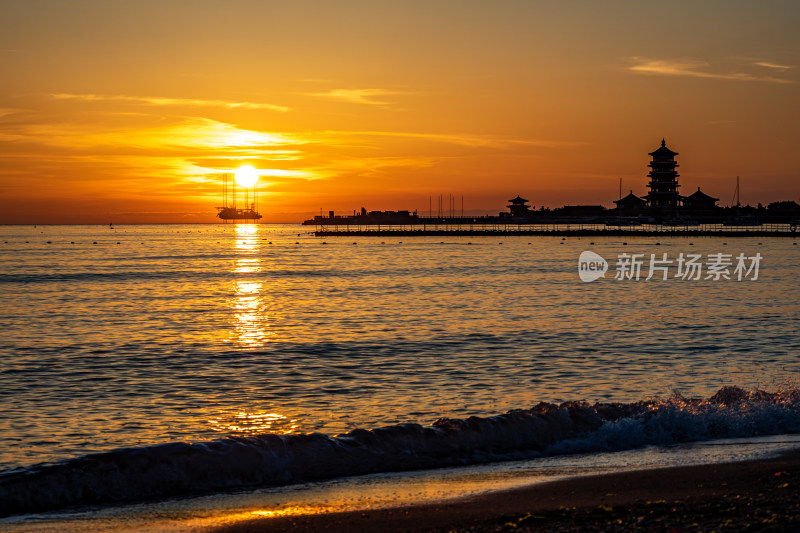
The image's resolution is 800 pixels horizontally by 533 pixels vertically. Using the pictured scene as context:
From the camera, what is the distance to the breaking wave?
10320 millimetres

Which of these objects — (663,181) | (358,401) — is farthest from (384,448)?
(663,181)

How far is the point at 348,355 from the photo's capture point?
73.6 ft

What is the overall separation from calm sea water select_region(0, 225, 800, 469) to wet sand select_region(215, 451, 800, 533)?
456 cm

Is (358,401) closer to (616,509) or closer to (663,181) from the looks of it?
(616,509)

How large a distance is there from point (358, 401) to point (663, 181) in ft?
616

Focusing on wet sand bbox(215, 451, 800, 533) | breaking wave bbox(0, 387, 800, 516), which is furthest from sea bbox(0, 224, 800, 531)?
wet sand bbox(215, 451, 800, 533)

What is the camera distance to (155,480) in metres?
10.7

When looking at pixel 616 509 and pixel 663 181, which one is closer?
pixel 616 509

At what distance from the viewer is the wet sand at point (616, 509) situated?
7590mm

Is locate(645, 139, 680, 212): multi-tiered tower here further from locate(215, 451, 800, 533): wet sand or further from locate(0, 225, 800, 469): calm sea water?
locate(215, 451, 800, 533): wet sand

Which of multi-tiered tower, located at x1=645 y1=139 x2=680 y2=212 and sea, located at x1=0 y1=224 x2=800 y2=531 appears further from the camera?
multi-tiered tower, located at x1=645 y1=139 x2=680 y2=212

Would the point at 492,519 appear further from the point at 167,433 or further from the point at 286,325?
the point at 286,325

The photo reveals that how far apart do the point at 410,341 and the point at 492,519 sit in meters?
17.0

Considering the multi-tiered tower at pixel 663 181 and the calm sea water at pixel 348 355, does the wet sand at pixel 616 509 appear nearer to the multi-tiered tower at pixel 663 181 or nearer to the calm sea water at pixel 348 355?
the calm sea water at pixel 348 355
